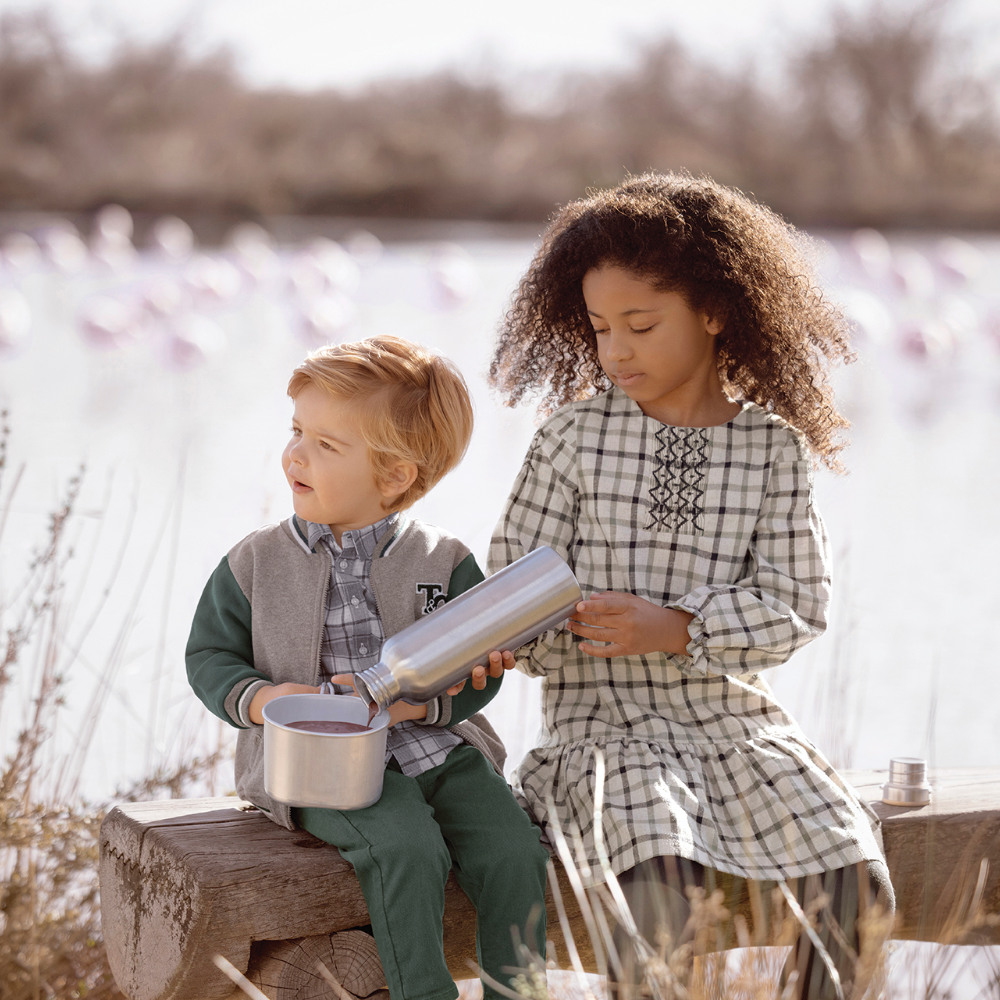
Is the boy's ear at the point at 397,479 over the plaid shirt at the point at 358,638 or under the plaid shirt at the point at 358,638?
over

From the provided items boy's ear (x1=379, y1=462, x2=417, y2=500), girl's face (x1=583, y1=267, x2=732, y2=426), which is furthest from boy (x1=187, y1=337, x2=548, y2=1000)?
girl's face (x1=583, y1=267, x2=732, y2=426)

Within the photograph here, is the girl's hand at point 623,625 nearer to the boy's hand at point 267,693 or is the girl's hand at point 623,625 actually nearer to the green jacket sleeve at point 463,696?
the green jacket sleeve at point 463,696

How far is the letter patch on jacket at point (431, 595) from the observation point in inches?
62.9

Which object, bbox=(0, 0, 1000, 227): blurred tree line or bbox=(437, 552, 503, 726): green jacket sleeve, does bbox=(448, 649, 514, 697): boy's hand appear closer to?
bbox=(437, 552, 503, 726): green jacket sleeve

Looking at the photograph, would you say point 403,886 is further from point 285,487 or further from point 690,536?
point 285,487

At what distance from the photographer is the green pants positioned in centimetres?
139

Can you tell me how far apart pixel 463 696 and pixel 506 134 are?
1407cm

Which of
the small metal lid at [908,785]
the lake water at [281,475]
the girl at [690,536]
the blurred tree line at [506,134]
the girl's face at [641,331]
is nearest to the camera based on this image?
the girl at [690,536]

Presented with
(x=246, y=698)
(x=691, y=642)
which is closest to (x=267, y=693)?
(x=246, y=698)

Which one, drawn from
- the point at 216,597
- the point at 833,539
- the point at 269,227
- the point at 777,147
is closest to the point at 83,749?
the point at 216,597

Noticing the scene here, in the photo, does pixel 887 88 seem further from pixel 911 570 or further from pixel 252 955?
pixel 252 955

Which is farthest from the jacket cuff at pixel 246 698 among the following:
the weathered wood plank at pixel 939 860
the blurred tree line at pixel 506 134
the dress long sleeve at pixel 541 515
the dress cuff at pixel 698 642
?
the blurred tree line at pixel 506 134

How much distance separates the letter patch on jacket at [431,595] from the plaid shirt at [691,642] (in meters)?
0.13

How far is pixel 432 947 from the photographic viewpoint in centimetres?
139
